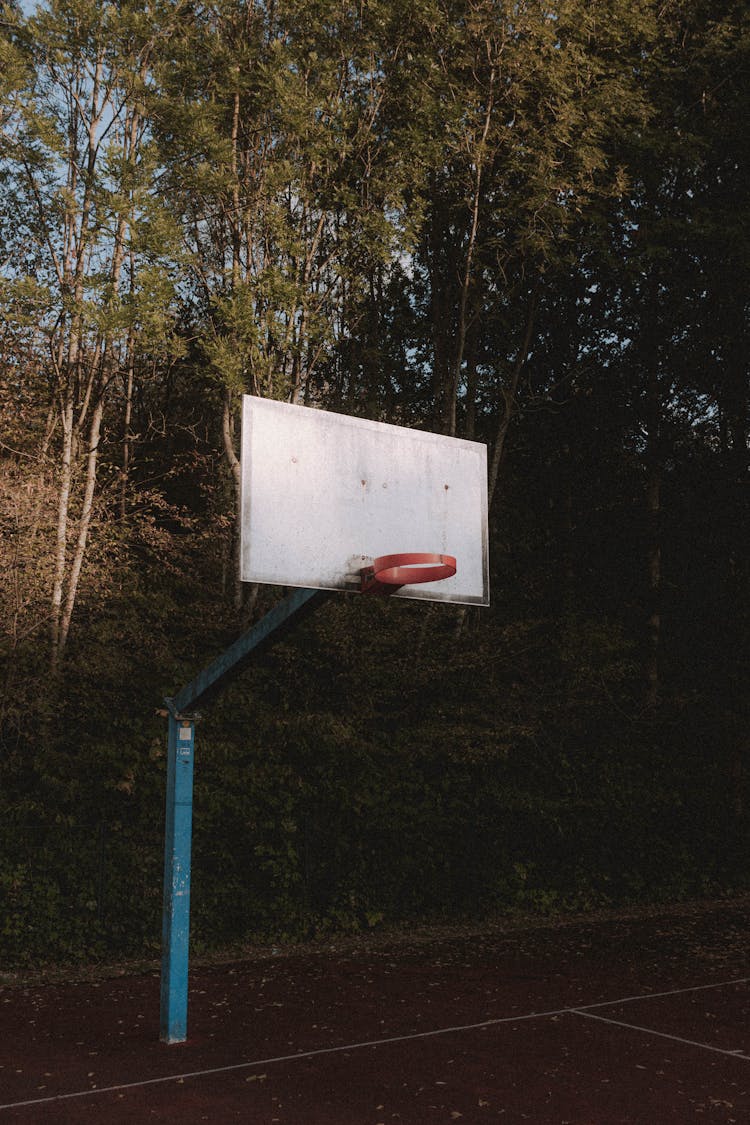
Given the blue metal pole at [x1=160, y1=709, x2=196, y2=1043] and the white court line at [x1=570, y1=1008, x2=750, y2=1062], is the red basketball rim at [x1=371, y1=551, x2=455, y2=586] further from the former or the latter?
the white court line at [x1=570, y1=1008, x2=750, y2=1062]

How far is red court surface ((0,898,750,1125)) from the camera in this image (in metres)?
6.23

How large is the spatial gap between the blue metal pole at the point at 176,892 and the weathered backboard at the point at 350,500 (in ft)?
6.14

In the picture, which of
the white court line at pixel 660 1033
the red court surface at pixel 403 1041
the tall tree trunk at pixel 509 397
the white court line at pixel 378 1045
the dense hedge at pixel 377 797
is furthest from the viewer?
the tall tree trunk at pixel 509 397

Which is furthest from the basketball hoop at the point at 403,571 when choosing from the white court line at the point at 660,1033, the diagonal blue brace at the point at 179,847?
the white court line at the point at 660,1033

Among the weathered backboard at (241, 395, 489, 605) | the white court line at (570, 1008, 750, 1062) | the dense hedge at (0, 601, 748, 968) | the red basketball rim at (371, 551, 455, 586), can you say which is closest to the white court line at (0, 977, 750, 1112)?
the white court line at (570, 1008, 750, 1062)

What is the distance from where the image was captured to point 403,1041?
25.2 feet

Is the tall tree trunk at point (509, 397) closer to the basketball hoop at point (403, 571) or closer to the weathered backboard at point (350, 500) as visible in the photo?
the weathered backboard at point (350, 500)

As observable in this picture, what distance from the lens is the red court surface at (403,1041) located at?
6.23 metres

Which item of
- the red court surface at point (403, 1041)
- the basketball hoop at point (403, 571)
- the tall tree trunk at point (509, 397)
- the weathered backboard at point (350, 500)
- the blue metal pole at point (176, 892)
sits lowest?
the red court surface at point (403, 1041)

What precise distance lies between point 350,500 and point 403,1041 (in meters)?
4.05

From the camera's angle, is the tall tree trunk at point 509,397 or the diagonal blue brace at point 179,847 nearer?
the diagonal blue brace at point 179,847

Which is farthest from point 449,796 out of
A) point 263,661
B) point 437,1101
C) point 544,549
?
point 437,1101

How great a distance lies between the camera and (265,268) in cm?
1461

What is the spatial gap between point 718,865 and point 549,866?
3.39 meters
